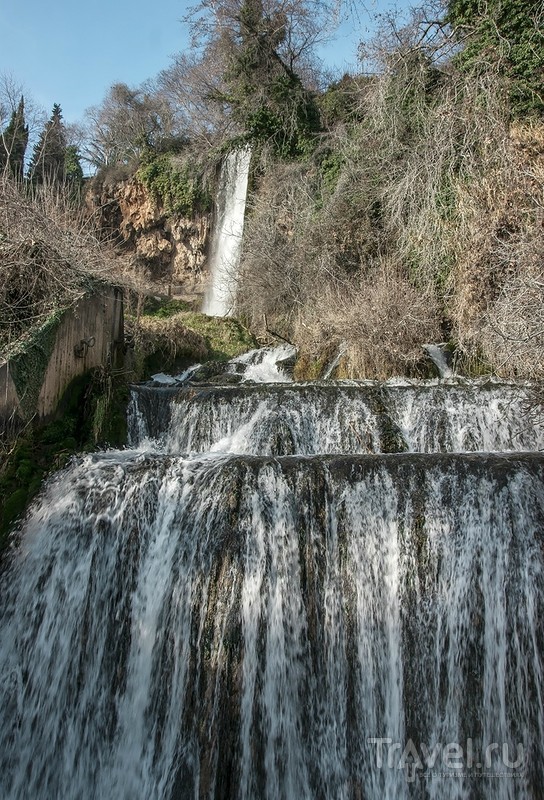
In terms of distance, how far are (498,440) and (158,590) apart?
13.2ft

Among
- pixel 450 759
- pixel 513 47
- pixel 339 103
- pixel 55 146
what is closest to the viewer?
pixel 450 759

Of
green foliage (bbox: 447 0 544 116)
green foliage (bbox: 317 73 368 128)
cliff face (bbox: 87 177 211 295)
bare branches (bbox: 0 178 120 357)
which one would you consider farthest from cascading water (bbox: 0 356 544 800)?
cliff face (bbox: 87 177 211 295)

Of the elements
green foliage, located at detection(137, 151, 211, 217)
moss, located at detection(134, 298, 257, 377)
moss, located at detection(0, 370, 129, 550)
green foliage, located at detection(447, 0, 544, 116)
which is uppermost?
green foliage, located at detection(137, 151, 211, 217)

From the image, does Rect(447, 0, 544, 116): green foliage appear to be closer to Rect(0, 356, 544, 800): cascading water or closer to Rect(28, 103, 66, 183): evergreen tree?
Rect(0, 356, 544, 800): cascading water

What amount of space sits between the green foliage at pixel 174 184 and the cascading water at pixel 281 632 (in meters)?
16.4

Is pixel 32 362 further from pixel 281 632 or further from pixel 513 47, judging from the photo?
pixel 513 47

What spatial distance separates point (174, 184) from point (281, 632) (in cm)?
1867

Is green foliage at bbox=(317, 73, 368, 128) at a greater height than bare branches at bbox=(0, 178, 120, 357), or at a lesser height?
greater

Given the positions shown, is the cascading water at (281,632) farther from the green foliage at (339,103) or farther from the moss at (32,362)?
the green foliage at (339,103)

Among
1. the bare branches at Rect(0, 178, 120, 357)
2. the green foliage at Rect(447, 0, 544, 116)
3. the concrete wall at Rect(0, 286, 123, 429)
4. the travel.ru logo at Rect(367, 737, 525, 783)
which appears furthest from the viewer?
the green foliage at Rect(447, 0, 544, 116)

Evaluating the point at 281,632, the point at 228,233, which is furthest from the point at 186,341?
the point at 281,632

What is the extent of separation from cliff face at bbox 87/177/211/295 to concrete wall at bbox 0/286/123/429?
12.1m

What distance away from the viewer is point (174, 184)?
20.3 metres

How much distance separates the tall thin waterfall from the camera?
15977mm
